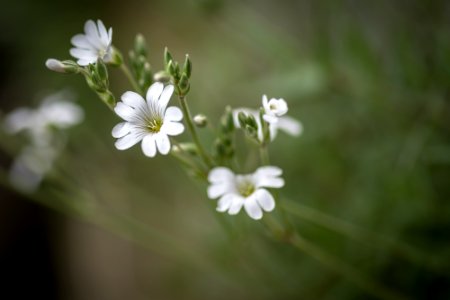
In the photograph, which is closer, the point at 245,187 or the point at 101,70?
the point at 101,70

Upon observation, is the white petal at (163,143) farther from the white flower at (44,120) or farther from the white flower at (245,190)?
the white flower at (44,120)

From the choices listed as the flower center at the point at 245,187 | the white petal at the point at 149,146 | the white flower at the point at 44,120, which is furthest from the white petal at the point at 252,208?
the white flower at the point at 44,120

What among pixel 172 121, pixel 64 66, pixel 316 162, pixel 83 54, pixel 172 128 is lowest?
pixel 172 128

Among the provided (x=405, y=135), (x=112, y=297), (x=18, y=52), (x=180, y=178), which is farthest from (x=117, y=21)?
(x=405, y=135)

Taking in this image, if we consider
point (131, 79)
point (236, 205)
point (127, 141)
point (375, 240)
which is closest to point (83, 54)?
point (131, 79)

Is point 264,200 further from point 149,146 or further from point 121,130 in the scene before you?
point 121,130

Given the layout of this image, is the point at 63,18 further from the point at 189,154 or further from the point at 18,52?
the point at 189,154
